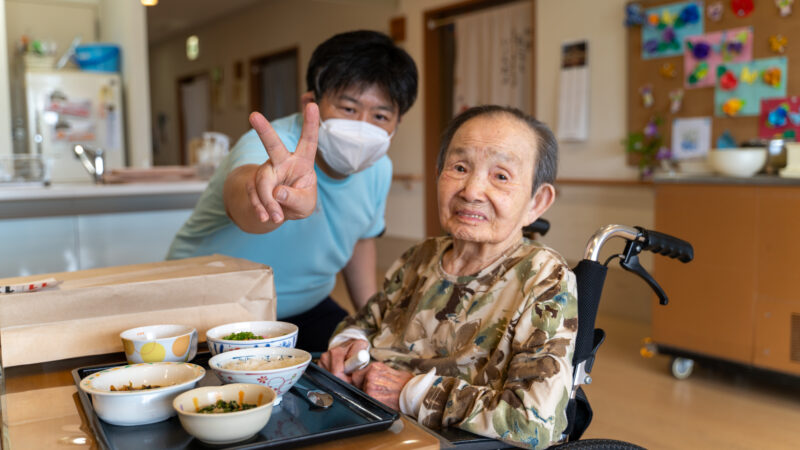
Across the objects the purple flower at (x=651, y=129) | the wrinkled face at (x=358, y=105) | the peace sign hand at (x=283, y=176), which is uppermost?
the purple flower at (x=651, y=129)

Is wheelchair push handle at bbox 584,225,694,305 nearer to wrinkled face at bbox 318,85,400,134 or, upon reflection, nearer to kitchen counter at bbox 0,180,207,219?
wrinkled face at bbox 318,85,400,134

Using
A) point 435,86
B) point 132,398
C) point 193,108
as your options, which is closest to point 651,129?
point 435,86

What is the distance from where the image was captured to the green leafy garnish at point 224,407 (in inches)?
31.2

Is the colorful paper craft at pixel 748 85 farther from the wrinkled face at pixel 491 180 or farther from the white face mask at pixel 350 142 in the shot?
the wrinkled face at pixel 491 180

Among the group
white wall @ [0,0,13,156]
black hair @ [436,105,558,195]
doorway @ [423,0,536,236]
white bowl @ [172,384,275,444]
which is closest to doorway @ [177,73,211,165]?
white wall @ [0,0,13,156]

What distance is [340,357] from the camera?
1.30m

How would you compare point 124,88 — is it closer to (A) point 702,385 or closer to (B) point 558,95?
(B) point 558,95

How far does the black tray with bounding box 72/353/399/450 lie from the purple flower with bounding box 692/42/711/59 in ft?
11.7

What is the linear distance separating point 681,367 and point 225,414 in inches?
118

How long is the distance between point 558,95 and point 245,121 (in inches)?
178

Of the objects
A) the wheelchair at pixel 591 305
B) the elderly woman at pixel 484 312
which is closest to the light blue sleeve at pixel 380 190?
the elderly woman at pixel 484 312

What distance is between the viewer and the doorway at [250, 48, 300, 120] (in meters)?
7.35

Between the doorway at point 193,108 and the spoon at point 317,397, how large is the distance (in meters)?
8.40

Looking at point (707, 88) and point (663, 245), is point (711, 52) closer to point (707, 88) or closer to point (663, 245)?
point (707, 88)
